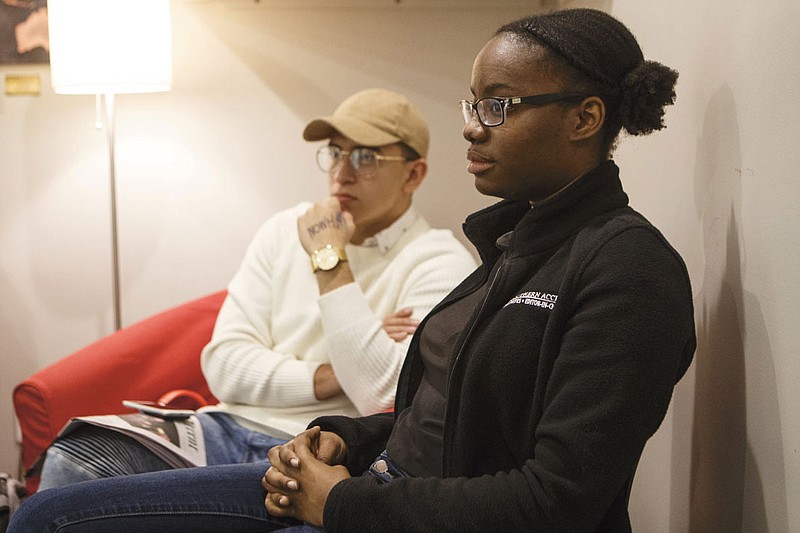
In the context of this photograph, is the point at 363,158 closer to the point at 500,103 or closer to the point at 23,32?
the point at 500,103

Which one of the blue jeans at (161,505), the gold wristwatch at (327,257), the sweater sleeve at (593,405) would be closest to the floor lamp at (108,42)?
the gold wristwatch at (327,257)

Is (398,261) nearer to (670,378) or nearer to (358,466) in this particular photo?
(358,466)

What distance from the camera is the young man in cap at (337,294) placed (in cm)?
199

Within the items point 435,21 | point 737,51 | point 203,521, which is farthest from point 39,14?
point 737,51

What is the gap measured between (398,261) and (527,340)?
3.34ft

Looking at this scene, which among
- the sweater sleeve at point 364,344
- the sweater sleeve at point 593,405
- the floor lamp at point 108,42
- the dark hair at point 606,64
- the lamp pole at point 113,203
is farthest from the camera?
the lamp pole at point 113,203

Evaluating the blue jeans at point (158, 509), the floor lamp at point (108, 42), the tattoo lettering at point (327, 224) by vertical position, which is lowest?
the blue jeans at point (158, 509)

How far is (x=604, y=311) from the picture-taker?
3.45 ft

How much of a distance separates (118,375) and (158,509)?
1114 millimetres

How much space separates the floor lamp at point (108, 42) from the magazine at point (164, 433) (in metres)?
1.08

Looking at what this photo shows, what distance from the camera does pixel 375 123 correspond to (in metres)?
2.19

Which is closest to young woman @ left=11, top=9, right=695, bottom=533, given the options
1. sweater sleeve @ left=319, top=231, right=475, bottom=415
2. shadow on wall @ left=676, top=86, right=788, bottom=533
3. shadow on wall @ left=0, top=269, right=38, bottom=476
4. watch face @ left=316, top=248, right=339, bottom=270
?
shadow on wall @ left=676, top=86, right=788, bottom=533

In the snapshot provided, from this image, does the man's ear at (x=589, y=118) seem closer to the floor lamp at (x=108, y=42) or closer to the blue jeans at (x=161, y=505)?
the blue jeans at (x=161, y=505)

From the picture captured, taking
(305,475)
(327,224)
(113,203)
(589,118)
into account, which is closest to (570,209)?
(589,118)
